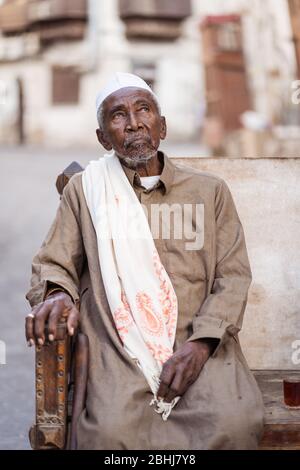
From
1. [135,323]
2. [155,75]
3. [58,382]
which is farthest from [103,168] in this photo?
[155,75]

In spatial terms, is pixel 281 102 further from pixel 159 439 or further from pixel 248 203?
pixel 159 439

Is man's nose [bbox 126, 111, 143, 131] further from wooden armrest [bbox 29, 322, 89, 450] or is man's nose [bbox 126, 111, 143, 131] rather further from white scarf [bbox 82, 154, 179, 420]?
wooden armrest [bbox 29, 322, 89, 450]

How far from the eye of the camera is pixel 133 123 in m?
3.42

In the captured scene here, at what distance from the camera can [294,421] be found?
10.3ft

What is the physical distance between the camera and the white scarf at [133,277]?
3293 millimetres

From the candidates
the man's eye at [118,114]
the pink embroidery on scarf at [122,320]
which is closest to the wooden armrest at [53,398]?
the pink embroidery on scarf at [122,320]

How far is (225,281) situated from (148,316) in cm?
32

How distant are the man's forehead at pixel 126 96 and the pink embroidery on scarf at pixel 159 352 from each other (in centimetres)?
92

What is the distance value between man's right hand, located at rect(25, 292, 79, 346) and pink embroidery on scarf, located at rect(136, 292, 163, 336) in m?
0.28

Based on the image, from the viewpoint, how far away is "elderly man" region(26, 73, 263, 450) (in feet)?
10.0

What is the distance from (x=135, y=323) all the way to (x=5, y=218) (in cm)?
1005

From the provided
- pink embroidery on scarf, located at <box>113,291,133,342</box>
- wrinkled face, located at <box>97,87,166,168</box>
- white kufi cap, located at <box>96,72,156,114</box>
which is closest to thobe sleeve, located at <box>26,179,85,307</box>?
pink embroidery on scarf, located at <box>113,291,133,342</box>

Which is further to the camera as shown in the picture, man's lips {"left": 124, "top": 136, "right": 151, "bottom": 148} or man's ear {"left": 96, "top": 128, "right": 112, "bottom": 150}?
man's ear {"left": 96, "top": 128, "right": 112, "bottom": 150}

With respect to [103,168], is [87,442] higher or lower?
lower
